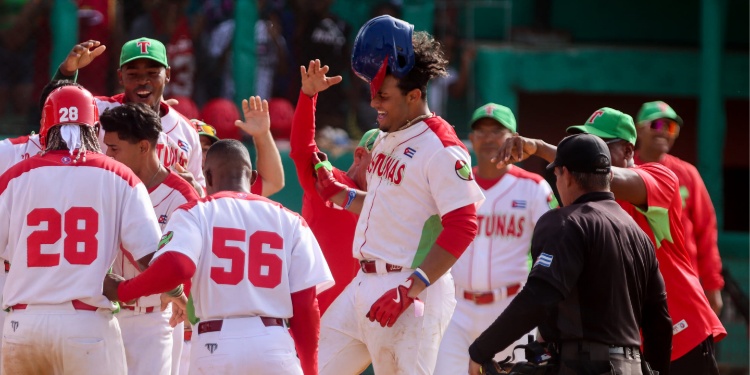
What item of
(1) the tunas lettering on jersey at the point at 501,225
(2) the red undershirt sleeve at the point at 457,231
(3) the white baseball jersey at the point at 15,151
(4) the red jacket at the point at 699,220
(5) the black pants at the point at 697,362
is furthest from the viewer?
(1) the tunas lettering on jersey at the point at 501,225

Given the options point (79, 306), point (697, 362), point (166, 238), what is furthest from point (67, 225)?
point (697, 362)

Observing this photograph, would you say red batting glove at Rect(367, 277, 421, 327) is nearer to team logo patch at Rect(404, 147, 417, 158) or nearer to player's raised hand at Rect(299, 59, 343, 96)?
team logo patch at Rect(404, 147, 417, 158)

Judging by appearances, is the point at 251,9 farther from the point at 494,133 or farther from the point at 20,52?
the point at 494,133

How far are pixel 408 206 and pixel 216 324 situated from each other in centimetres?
121

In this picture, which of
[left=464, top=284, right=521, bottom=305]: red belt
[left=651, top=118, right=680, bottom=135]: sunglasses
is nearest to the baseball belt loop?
[left=464, top=284, right=521, bottom=305]: red belt

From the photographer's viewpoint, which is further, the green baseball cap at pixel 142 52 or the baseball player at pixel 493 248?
the baseball player at pixel 493 248

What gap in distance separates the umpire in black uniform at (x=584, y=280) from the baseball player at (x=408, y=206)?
2.00 ft

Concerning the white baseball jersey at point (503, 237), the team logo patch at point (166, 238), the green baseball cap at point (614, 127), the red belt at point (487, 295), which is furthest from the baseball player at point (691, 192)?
the team logo patch at point (166, 238)

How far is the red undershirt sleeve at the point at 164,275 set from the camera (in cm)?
555

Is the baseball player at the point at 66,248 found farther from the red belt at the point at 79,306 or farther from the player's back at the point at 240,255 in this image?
the player's back at the point at 240,255

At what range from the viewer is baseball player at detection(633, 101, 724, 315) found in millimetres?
8688

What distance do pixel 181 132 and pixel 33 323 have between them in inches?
85.3

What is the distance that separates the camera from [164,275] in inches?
220

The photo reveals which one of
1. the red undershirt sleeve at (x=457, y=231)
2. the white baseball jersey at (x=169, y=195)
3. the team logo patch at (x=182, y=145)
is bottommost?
the red undershirt sleeve at (x=457, y=231)
